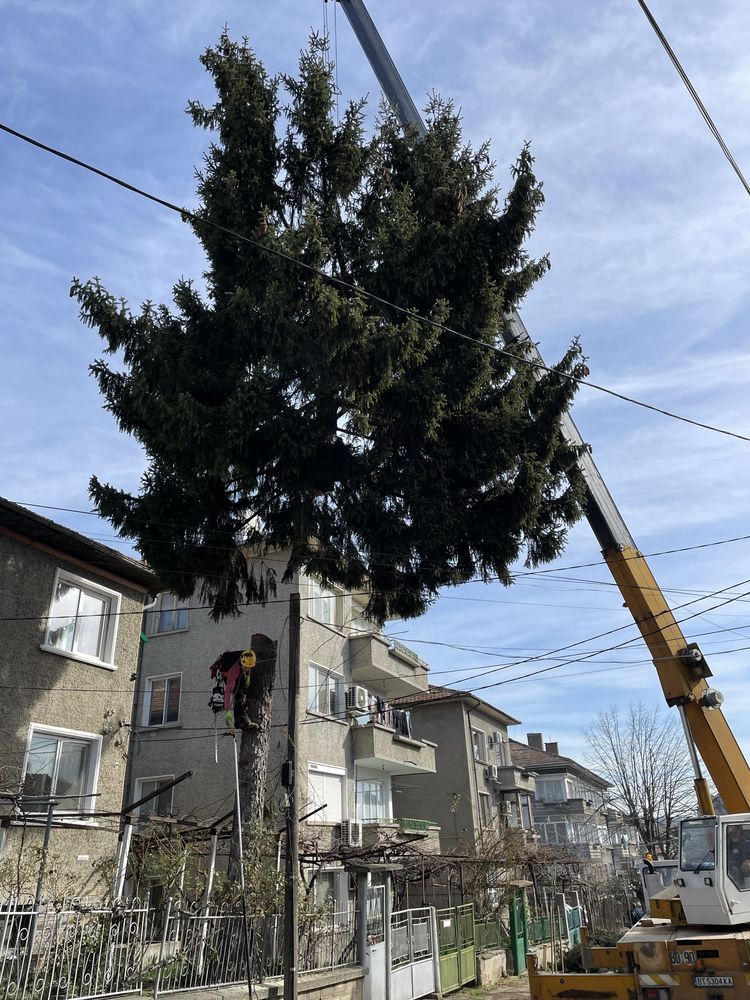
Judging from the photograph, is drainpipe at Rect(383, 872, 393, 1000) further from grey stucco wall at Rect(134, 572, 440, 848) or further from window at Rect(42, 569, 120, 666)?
window at Rect(42, 569, 120, 666)

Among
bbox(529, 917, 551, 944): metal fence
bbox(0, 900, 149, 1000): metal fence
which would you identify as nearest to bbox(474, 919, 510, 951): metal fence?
bbox(529, 917, 551, 944): metal fence

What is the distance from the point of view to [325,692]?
81.8ft

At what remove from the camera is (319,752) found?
918 inches

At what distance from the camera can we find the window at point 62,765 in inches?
555

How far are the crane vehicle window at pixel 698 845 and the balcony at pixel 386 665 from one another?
603 inches

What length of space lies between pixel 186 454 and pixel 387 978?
10172mm

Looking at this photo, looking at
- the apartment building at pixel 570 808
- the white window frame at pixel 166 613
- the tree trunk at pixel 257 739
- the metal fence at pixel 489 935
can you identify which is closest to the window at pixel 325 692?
the white window frame at pixel 166 613

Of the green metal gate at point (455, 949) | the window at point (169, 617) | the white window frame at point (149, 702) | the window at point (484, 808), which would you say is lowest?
the green metal gate at point (455, 949)

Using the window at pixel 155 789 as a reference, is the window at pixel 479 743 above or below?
above

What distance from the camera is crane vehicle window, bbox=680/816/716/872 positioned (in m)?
10.8

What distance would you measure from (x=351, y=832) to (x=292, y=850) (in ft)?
38.8

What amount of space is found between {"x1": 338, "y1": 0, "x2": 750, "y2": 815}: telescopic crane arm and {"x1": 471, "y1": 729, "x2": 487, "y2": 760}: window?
933 inches

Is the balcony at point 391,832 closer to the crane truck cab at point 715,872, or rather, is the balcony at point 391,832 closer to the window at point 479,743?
the window at point 479,743

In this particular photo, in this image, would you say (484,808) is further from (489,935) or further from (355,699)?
(355,699)
